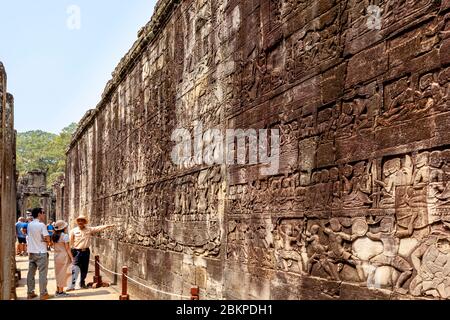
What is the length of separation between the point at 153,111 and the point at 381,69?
19.9 feet

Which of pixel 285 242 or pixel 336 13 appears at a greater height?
pixel 336 13

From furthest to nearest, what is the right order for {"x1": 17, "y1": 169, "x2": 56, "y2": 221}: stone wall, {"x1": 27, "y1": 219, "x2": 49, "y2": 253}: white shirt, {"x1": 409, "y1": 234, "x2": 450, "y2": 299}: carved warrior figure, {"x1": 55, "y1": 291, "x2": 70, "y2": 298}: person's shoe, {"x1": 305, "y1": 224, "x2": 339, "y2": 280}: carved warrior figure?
{"x1": 17, "y1": 169, "x2": 56, "y2": 221}: stone wall → {"x1": 55, "y1": 291, "x2": 70, "y2": 298}: person's shoe → {"x1": 27, "y1": 219, "x2": 49, "y2": 253}: white shirt → {"x1": 305, "y1": 224, "x2": 339, "y2": 280}: carved warrior figure → {"x1": 409, "y1": 234, "x2": 450, "y2": 299}: carved warrior figure

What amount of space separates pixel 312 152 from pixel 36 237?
5802 mm

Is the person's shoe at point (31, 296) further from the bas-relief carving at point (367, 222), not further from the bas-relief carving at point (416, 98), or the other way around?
the bas-relief carving at point (416, 98)

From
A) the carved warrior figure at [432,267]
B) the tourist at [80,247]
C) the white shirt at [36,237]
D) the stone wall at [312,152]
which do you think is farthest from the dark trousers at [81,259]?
the carved warrior figure at [432,267]

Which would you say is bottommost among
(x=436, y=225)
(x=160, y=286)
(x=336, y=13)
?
(x=160, y=286)

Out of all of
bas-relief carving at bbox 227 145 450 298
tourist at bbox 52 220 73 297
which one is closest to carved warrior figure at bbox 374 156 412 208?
bas-relief carving at bbox 227 145 450 298

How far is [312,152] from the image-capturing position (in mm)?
3906

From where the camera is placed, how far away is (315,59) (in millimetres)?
3908

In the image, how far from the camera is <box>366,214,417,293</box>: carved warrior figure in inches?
115

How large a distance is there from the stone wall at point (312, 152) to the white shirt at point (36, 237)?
1.92m

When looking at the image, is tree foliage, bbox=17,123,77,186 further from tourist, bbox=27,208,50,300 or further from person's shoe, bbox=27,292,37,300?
tourist, bbox=27,208,50,300
